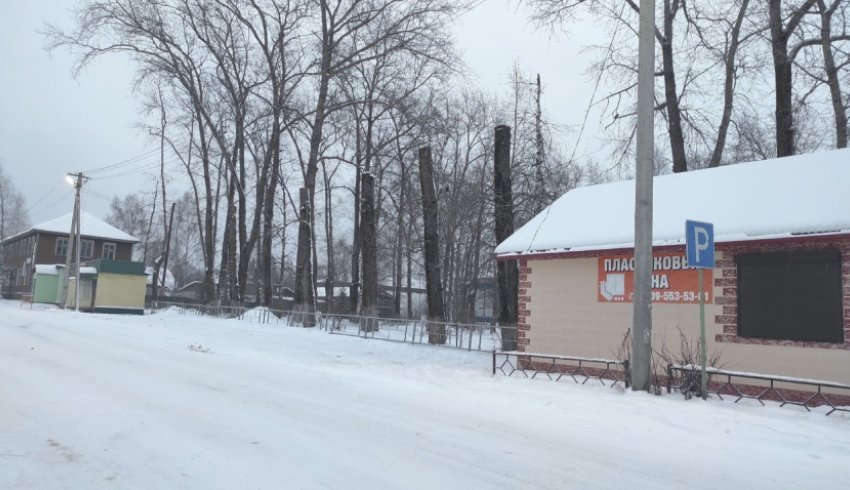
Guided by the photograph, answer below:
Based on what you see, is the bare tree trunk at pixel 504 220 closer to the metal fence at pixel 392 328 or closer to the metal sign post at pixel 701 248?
the metal fence at pixel 392 328

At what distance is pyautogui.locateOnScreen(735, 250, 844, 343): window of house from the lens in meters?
9.36

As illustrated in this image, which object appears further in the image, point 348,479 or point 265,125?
point 265,125

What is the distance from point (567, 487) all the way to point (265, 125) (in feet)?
95.6

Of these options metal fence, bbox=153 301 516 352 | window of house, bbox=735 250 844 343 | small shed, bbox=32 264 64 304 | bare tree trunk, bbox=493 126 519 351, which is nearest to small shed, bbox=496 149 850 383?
window of house, bbox=735 250 844 343

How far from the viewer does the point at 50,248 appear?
54156mm

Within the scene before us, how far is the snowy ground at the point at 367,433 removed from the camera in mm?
5117

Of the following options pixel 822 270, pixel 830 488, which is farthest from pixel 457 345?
pixel 830 488

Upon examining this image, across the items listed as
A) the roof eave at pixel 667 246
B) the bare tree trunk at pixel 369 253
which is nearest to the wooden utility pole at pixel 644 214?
the roof eave at pixel 667 246

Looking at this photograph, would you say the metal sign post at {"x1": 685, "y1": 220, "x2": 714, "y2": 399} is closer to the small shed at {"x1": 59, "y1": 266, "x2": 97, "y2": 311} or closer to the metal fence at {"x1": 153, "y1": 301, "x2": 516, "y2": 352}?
the metal fence at {"x1": 153, "y1": 301, "x2": 516, "y2": 352}

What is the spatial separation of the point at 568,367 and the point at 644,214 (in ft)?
13.8

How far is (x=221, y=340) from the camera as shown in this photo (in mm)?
17922

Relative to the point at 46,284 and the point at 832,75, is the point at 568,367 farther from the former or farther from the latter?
the point at 46,284

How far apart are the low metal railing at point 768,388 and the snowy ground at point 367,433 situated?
0.45 meters

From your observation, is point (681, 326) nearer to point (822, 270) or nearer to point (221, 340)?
point (822, 270)
